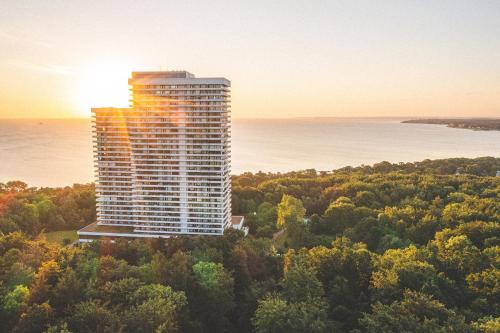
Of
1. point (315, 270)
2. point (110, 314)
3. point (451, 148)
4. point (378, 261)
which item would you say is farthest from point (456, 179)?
point (451, 148)

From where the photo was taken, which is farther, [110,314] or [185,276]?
[185,276]

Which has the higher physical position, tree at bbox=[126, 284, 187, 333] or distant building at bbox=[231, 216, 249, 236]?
tree at bbox=[126, 284, 187, 333]

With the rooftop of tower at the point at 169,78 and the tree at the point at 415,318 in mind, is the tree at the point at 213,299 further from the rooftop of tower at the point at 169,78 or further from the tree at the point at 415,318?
the rooftop of tower at the point at 169,78

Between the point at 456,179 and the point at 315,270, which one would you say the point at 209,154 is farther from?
the point at 456,179

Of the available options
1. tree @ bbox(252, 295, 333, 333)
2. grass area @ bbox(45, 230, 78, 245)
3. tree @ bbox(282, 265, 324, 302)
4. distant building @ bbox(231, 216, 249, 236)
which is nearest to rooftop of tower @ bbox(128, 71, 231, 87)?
distant building @ bbox(231, 216, 249, 236)

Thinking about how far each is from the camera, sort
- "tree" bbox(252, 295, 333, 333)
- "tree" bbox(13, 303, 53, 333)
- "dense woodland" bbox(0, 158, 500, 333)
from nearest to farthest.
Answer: "tree" bbox(13, 303, 53, 333) → "tree" bbox(252, 295, 333, 333) → "dense woodland" bbox(0, 158, 500, 333)

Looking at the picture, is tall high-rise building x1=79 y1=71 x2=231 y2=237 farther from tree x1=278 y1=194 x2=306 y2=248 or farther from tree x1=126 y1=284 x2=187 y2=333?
tree x1=126 y1=284 x2=187 y2=333
